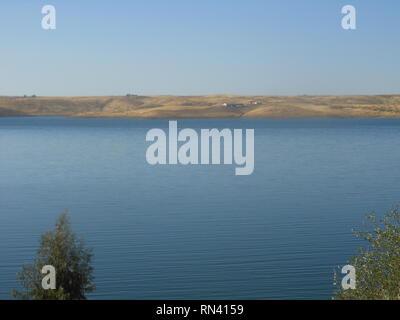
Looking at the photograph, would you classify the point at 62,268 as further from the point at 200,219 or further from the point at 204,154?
the point at 204,154

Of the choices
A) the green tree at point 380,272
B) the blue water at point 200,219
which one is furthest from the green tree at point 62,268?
the green tree at point 380,272

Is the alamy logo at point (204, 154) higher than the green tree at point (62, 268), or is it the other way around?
the alamy logo at point (204, 154)

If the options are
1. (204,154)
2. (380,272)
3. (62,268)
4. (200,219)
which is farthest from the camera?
(204,154)

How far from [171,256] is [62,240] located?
1171 cm

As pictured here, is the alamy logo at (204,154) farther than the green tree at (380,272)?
Yes

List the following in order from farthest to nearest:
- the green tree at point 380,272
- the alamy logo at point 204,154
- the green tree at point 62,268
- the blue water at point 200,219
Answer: the alamy logo at point 204,154
the blue water at point 200,219
the green tree at point 62,268
the green tree at point 380,272

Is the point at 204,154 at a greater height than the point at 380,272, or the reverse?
the point at 204,154

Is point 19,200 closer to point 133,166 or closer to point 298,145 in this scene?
point 133,166

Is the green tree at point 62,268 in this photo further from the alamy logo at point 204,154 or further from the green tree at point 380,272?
the alamy logo at point 204,154

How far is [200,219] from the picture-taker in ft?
144

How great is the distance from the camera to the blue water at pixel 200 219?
30312 millimetres

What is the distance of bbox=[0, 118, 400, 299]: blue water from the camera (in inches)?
1193

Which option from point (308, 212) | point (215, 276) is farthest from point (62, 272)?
point (308, 212)

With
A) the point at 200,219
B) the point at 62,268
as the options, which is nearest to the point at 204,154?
the point at 200,219
